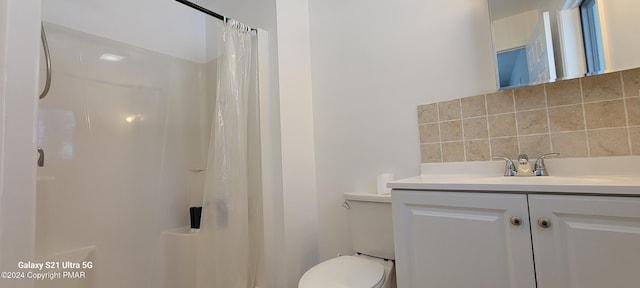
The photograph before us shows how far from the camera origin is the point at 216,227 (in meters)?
1.41

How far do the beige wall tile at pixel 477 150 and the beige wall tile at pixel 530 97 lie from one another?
0.20m

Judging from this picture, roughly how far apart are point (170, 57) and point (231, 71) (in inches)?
29.2

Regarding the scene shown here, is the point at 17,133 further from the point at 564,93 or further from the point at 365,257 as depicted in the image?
the point at 564,93

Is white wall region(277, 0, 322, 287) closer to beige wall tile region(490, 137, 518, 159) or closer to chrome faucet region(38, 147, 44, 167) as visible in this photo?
beige wall tile region(490, 137, 518, 159)

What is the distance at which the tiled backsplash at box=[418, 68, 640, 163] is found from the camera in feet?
3.18

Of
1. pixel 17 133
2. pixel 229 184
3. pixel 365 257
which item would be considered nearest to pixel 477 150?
pixel 365 257

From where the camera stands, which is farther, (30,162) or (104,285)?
(104,285)

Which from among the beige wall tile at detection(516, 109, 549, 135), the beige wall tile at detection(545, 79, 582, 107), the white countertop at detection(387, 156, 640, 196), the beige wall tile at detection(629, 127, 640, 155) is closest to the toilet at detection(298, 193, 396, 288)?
the white countertop at detection(387, 156, 640, 196)

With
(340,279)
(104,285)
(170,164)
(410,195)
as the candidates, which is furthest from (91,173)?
(410,195)

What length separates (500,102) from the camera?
1183 millimetres

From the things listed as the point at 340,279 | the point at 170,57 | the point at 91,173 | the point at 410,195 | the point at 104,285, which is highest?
the point at 170,57

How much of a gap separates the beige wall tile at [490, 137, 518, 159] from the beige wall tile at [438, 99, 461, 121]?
0.20 meters

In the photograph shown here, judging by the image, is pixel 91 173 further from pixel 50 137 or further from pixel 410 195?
pixel 410 195

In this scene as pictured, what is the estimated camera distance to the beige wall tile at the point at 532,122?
1097 millimetres
